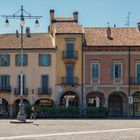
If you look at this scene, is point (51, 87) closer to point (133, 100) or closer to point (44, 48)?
point (44, 48)

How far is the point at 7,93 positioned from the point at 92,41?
1310cm

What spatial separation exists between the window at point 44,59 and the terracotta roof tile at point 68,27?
353 cm

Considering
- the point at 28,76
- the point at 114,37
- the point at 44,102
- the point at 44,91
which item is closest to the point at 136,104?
the point at 114,37

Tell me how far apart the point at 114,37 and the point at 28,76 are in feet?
42.4

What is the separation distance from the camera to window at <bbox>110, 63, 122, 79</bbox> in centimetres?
7062

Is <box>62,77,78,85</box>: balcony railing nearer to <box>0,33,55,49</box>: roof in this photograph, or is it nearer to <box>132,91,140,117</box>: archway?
<box>0,33,55,49</box>: roof

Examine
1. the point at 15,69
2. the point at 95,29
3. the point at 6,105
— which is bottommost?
the point at 6,105

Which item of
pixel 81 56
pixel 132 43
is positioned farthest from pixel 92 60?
pixel 132 43

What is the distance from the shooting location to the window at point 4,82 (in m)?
70.5

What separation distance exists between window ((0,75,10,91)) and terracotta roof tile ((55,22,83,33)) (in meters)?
8.95

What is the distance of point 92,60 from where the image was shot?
2788 inches

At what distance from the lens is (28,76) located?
233 feet

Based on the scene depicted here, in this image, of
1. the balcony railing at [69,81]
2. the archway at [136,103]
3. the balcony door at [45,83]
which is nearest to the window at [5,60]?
the balcony door at [45,83]

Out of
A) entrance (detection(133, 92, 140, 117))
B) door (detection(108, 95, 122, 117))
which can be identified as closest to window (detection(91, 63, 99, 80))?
door (detection(108, 95, 122, 117))
